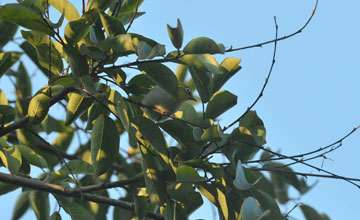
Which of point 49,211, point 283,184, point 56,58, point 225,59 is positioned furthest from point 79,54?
point 283,184

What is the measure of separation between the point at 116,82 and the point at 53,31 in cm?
15

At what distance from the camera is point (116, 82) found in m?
1.01

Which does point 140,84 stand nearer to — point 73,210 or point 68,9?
point 68,9

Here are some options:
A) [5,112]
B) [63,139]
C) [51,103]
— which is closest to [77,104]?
[51,103]

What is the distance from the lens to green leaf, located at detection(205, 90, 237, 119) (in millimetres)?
979

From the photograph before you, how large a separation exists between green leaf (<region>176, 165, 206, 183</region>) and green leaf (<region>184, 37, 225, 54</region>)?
0.20m

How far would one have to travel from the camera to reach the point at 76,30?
0.97 metres

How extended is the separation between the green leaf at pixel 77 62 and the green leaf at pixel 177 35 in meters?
0.19

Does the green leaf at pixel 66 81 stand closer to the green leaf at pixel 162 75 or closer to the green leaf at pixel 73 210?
the green leaf at pixel 162 75

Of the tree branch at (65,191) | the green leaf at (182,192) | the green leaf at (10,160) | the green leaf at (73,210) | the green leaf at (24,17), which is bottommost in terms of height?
the green leaf at (73,210)

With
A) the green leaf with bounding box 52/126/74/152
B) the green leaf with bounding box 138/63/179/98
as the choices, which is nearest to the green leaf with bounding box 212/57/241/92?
the green leaf with bounding box 138/63/179/98

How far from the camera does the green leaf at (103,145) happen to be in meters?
1.03

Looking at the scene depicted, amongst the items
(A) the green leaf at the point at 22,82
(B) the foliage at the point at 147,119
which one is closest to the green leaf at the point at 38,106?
(B) the foliage at the point at 147,119

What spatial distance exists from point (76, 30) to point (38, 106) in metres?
0.21
